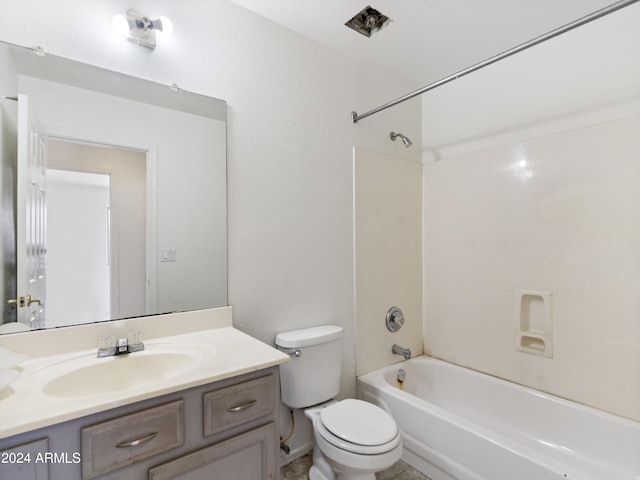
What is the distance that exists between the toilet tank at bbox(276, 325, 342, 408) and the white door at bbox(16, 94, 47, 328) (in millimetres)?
1039

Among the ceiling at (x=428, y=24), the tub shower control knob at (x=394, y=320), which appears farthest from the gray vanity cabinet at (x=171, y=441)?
the ceiling at (x=428, y=24)

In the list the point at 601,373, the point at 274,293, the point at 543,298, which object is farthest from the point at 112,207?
the point at 601,373

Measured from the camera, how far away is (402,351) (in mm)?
2287

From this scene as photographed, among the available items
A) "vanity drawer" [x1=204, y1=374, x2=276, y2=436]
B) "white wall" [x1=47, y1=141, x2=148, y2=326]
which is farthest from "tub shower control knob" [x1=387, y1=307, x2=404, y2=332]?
"white wall" [x1=47, y1=141, x2=148, y2=326]

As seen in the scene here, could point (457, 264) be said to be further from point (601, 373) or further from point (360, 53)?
point (360, 53)

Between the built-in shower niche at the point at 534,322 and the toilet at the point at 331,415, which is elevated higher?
the built-in shower niche at the point at 534,322

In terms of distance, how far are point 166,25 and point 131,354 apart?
1.40 meters

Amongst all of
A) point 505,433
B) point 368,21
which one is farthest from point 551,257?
point 368,21

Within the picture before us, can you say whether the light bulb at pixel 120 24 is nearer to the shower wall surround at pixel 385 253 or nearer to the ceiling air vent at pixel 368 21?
the ceiling air vent at pixel 368 21

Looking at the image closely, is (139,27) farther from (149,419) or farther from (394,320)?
(394,320)

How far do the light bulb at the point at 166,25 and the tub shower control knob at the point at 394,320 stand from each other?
2.06m

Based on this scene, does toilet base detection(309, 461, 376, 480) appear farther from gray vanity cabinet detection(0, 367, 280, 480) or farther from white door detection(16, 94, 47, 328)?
white door detection(16, 94, 47, 328)

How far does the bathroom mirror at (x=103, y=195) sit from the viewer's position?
1164 mm

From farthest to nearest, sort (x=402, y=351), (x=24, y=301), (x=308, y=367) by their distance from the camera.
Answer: (x=402, y=351), (x=308, y=367), (x=24, y=301)
